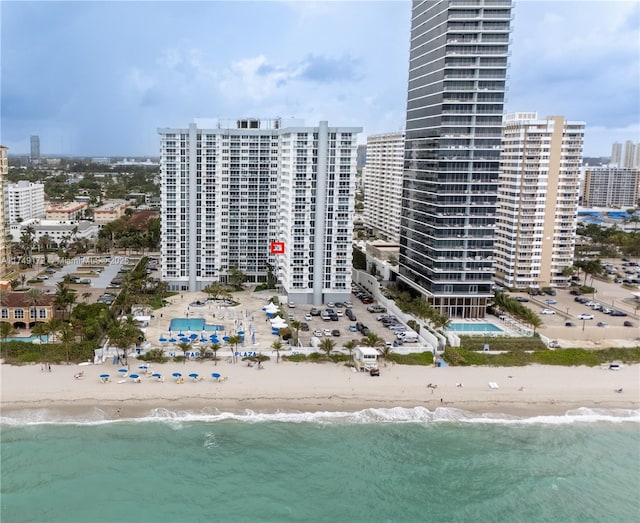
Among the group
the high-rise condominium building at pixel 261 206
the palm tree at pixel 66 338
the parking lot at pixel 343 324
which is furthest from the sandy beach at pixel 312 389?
the high-rise condominium building at pixel 261 206

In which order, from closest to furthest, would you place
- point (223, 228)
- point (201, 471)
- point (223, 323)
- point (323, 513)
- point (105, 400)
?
1. point (323, 513)
2. point (201, 471)
3. point (105, 400)
4. point (223, 323)
5. point (223, 228)

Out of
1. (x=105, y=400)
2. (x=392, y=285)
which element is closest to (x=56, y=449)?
(x=105, y=400)

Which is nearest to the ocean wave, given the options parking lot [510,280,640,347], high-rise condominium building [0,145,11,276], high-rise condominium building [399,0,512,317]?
parking lot [510,280,640,347]

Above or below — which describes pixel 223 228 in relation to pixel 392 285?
above

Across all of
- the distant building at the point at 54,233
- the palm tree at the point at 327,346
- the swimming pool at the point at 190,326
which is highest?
the distant building at the point at 54,233

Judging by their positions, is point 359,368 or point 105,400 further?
point 359,368

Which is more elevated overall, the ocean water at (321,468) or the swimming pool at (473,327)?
the swimming pool at (473,327)

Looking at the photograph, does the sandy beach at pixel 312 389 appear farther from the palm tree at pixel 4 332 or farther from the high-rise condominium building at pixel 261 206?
the high-rise condominium building at pixel 261 206

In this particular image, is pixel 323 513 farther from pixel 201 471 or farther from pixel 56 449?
pixel 56 449
